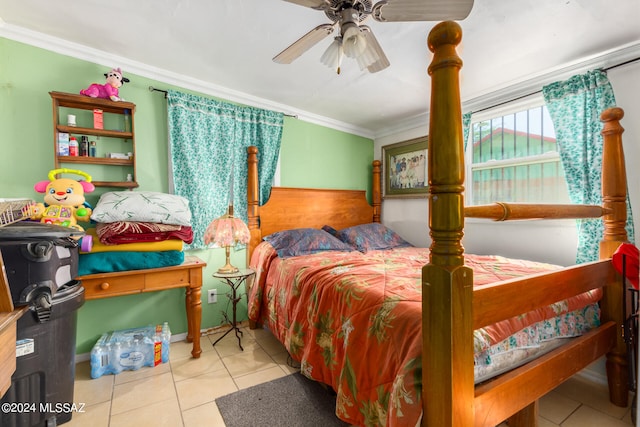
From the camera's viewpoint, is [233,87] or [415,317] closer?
[415,317]

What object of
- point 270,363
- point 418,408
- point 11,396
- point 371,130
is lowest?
point 270,363

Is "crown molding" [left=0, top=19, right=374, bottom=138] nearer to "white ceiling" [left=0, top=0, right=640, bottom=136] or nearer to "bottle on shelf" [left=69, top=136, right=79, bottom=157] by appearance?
"white ceiling" [left=0, top=0, right=640, bottom=136]

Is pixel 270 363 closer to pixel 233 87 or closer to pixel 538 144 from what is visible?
pixel 233 87

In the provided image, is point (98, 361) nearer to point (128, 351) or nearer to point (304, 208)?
point (128, 351)

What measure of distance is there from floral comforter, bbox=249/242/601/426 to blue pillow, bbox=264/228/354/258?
11.3 inches

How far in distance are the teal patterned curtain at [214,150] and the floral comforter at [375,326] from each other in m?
0.97

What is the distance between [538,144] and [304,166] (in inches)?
89.0

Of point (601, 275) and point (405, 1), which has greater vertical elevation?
point (405, 1)

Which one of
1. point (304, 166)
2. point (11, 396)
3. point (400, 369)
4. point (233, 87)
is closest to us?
point (400, 369)

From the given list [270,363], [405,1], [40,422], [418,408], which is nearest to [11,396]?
[40,422]

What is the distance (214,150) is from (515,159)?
280 centimetres

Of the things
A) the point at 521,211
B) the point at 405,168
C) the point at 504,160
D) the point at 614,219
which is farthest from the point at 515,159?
the point at 521,211

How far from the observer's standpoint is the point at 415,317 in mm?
1127

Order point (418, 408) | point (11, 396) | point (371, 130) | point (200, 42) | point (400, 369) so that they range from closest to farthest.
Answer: point (418, 408), point (400, 369), point (11, 396), point (200, 42), point (371, 130)
